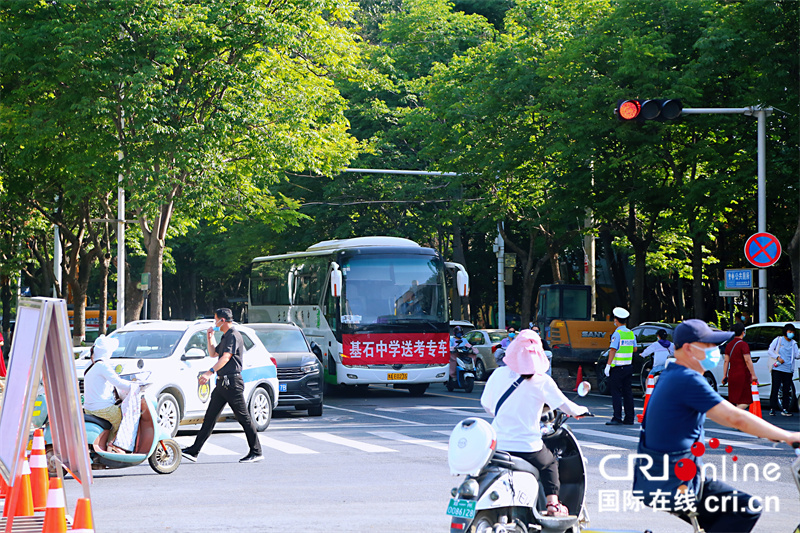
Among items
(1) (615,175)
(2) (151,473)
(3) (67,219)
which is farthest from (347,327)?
(3) (67,219)

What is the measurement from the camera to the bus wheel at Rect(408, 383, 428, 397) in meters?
26.3

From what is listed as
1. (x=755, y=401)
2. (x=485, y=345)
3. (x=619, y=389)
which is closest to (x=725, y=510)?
(x=619, y=389)

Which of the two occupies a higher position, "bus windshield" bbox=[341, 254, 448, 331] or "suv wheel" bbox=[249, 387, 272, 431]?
"bus windshield" bbox=[341, 254, 448, 331]

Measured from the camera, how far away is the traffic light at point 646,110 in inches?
647

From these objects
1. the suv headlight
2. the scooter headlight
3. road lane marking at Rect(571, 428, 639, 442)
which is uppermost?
the suv headlight

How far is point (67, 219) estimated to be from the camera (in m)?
40.6

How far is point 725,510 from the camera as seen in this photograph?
17.8 feet

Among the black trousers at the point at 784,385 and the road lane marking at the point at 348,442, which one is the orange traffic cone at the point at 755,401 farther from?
the road lane marking at the point at 348,442

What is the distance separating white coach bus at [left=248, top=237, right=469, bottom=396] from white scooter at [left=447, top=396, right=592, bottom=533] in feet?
58.8

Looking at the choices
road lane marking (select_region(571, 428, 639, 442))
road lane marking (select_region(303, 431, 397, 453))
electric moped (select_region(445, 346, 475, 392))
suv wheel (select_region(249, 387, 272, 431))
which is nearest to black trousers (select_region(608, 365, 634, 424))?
road lane marking (select_region(571, 428, 639, 442))

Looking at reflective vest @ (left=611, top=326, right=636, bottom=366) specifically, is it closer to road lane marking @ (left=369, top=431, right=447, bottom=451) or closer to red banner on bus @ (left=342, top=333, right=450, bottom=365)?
road lane marking @ (left=369, top=431, right=447, bottom=451)

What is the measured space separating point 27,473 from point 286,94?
2033 cm

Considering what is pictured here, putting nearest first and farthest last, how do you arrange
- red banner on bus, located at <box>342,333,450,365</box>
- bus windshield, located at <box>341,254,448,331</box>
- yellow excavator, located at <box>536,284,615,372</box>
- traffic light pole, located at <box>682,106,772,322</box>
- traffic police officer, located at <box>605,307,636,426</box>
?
1. traffic police officer, located at <box>605,307,636,426</box>
2. traffic light pole, located at <box>682,106,772,322</box>
3. red banner on bus, located at <box>342,333,450,365</box>
4. bus windshield, located at <box>341,254,448,331</box>
5. yellow excavator, located at <box>536,284,615,372</box>

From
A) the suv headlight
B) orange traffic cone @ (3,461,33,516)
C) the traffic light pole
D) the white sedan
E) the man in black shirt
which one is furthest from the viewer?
the white sedan
